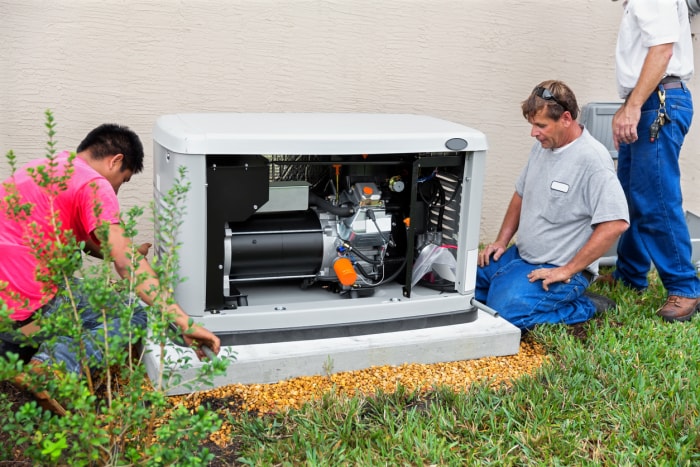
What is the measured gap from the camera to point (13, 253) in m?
2.72

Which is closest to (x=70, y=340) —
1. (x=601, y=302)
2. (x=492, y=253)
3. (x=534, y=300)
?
(x=534, y=300)

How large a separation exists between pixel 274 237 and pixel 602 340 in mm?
1500

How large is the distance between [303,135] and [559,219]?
4.57ft

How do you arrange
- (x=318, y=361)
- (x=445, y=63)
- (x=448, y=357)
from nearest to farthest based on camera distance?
(x=318, y=361) < (x=448, y=357) < (x=445, y=63)

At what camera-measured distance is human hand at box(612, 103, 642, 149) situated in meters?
3.51

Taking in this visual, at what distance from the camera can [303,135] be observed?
9.26 feet

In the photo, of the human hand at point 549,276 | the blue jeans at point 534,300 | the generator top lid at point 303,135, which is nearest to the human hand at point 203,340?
the generator top lid at point 303,135

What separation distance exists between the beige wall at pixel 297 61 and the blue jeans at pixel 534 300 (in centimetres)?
133

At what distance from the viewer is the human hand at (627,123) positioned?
11.5 feet

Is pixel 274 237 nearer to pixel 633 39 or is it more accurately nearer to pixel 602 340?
→ pixel 602 340

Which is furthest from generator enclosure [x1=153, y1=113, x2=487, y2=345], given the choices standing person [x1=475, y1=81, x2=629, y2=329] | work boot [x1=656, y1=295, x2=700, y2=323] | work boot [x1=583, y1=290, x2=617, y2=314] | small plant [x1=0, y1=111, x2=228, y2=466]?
work boot [x1=656, y1=295, x2=700, y2=323]

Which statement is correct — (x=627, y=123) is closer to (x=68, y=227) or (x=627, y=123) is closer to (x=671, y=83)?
(x=671, y=83)

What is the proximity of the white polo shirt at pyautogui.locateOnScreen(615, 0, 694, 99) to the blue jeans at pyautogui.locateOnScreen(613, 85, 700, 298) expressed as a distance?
5.2 inches

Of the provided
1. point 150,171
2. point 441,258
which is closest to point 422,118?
point 441,258
